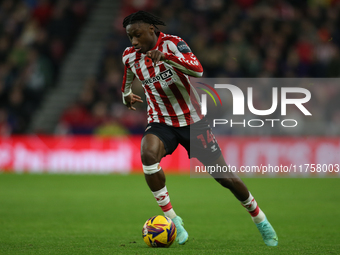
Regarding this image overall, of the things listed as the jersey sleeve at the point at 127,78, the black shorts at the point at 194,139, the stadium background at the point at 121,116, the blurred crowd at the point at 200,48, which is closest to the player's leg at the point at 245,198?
the black shorts at the point at 194,139

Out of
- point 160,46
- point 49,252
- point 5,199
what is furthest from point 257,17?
point 49,252

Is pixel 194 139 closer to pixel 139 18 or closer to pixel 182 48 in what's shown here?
pixel 182 48

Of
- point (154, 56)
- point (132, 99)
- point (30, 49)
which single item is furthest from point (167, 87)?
point (30, 49)

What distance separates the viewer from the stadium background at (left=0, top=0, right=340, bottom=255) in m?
8.05

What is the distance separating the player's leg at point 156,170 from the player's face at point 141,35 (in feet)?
2.87

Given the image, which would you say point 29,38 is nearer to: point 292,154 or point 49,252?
point 292,154

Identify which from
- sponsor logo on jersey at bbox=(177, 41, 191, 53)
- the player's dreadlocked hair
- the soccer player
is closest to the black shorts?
the soccer player

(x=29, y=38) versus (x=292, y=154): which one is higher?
(x=29, y=38)

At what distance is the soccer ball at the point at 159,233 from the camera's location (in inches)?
195

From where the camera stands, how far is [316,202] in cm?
883

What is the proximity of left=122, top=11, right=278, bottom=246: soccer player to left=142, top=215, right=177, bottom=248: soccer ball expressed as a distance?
0.74 ft

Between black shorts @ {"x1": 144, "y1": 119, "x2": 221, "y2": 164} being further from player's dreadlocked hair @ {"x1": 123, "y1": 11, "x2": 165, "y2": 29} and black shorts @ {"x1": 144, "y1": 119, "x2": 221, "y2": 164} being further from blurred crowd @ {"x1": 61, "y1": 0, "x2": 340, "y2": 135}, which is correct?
blurred crowd @ {"x1": 61, "y1": 0, "x2": 340, "y2": 135}

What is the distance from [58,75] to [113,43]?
220cm

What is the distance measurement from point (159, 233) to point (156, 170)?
1.97 feet
